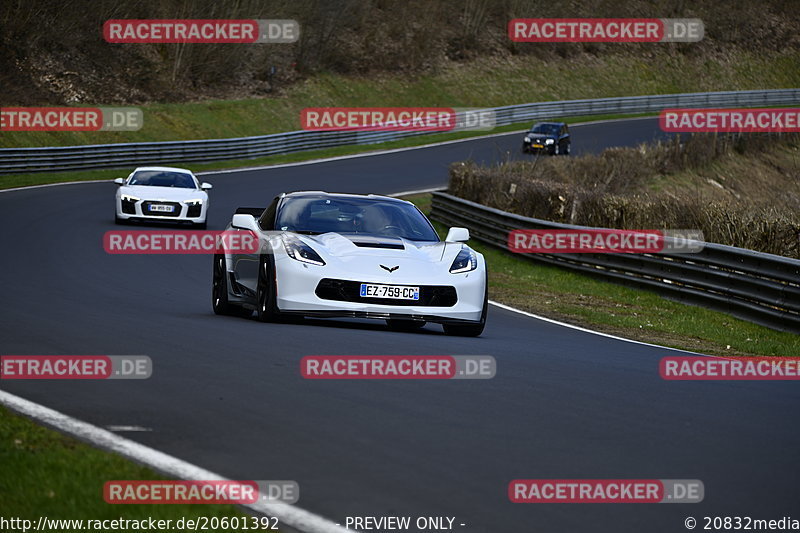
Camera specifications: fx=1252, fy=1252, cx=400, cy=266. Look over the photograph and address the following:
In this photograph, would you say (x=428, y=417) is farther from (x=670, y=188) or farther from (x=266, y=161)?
(x=266, y=161)

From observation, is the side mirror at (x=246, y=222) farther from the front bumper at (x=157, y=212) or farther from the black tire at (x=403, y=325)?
the front bumper at (x=157, y=212)

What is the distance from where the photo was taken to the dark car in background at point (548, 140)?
50838 mm

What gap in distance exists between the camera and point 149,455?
5.84 metres

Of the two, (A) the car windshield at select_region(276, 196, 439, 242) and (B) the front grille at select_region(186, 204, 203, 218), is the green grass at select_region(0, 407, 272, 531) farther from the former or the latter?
(B) the front grille at select_region(186, 204, 203, 218)

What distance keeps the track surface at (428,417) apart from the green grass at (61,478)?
14.2 inches

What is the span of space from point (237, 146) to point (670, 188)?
55.3ft

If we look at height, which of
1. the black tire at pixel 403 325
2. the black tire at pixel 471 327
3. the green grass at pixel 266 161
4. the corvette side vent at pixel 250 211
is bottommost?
the green grass at pixel 266 161

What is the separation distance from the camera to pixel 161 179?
2770 centimetres

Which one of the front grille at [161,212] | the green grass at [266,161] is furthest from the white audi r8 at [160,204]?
the green grass at [266,161]

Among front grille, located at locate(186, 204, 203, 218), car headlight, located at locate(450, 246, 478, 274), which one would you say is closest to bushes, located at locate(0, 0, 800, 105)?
front grille, located at locate(186, 204, 203, 218)

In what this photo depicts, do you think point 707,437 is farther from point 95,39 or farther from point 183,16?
point 183,16

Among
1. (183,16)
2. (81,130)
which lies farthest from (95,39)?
(81,130)

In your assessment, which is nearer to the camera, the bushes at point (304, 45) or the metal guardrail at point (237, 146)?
the metal guardrail at point (237, 146)

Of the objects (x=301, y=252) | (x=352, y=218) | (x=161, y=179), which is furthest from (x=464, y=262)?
(x=161, y=179)
